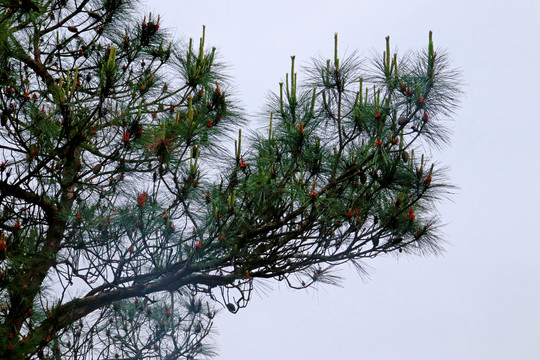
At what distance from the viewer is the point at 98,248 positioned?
2557 mm

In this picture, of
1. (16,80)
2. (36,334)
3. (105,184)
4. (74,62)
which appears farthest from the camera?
(74,62)

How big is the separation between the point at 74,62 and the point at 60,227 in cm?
97

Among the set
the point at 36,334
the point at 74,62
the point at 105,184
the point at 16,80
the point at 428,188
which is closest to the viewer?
the point at 428,188

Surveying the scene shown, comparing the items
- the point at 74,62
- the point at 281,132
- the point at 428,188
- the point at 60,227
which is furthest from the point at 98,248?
the point at 428,188

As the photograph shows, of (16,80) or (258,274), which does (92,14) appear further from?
(258,274)

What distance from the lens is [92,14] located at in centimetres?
301

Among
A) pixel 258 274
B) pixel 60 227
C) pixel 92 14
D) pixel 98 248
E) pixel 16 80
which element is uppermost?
pixel 92 14

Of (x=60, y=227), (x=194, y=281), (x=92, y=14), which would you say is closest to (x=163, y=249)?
(x=194, y=281)

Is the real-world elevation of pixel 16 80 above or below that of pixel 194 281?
above

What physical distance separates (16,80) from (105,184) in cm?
72

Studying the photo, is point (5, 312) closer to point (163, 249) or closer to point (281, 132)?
point (163, 249)

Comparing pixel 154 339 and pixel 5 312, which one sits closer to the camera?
pixel 5 312

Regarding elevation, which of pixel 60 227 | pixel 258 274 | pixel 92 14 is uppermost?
pixel 92 14

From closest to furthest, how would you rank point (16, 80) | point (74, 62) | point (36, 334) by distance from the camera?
point (36, 334)
point (16, 80)
point (74, 62)
